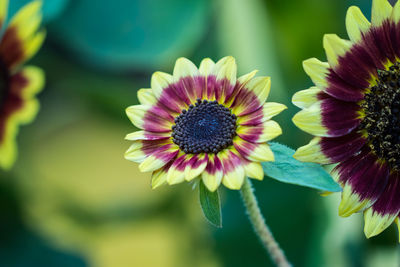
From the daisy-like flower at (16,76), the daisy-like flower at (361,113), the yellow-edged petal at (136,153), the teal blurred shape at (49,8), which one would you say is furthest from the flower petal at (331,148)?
the teal blurred shape at (49,8)

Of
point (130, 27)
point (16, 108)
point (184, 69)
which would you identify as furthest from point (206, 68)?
point (130, 27)

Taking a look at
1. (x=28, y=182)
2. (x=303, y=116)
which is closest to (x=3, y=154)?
(x=28, y=182)

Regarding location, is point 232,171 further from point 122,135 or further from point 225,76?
point 122,135

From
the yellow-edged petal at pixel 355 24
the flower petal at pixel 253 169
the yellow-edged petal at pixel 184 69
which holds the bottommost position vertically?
the flower petal at pixel 253 169

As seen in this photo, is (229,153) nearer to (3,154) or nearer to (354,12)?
(354,12)

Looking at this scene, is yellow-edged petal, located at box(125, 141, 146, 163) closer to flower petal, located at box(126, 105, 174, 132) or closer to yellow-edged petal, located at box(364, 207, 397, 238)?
flower petal, located at box(126, 105, 174, 132)

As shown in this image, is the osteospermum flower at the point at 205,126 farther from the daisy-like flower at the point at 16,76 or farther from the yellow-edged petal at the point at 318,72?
the daisy-like flower at the point at 16,76
